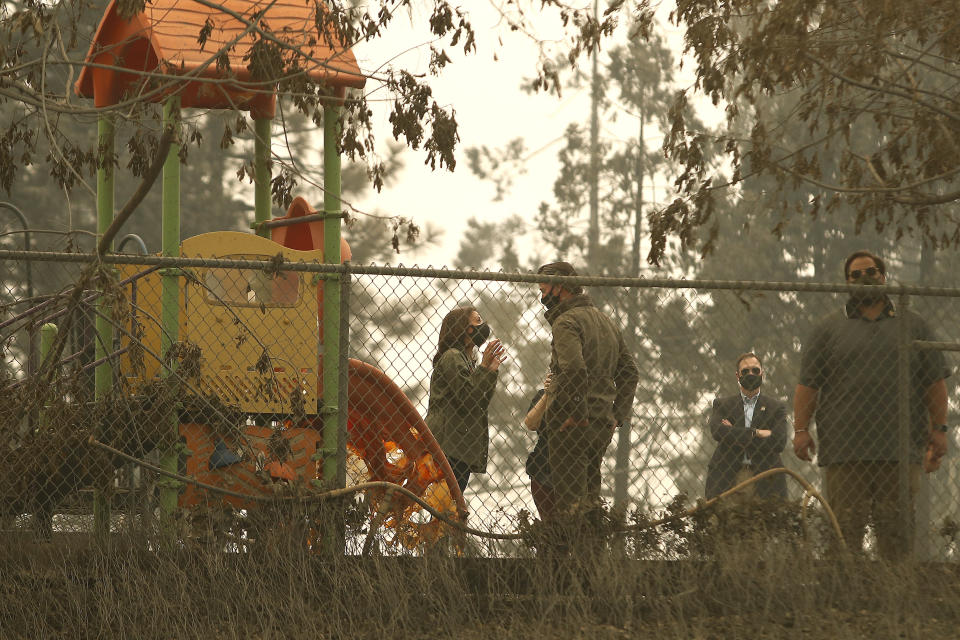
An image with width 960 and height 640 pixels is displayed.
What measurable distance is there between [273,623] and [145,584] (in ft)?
1.98

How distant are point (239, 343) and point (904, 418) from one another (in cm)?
336

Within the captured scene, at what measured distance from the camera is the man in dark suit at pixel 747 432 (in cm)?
802

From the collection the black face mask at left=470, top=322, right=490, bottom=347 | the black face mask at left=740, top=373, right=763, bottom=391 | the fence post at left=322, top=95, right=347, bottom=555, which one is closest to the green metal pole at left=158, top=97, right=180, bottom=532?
the fence post at left=322, top=95, right=347, bottom=555

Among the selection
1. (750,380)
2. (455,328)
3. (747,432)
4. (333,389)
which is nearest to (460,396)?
(455,328)

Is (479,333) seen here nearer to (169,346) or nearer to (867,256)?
(169,346)

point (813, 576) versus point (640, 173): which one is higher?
point (640, 173)

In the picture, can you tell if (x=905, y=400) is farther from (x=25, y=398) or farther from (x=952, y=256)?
(x=952, y=256)

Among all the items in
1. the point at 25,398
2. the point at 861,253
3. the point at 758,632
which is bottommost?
the point at 758,632

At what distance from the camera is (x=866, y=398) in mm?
6051

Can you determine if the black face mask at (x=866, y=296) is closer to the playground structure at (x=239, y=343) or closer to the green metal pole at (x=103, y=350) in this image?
the playground structure at (x=239, y=343)

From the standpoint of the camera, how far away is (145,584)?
4.98 metres

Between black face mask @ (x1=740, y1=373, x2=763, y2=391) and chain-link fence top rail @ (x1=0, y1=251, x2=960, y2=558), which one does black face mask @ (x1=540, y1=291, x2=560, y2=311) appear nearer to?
chain-link fence top rail @ (x1=0, y1=251, x2=960, y2=558)

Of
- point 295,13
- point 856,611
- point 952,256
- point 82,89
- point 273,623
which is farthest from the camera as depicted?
point 952,256

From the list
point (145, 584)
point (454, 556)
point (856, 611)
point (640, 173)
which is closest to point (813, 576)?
point (856, 611)
